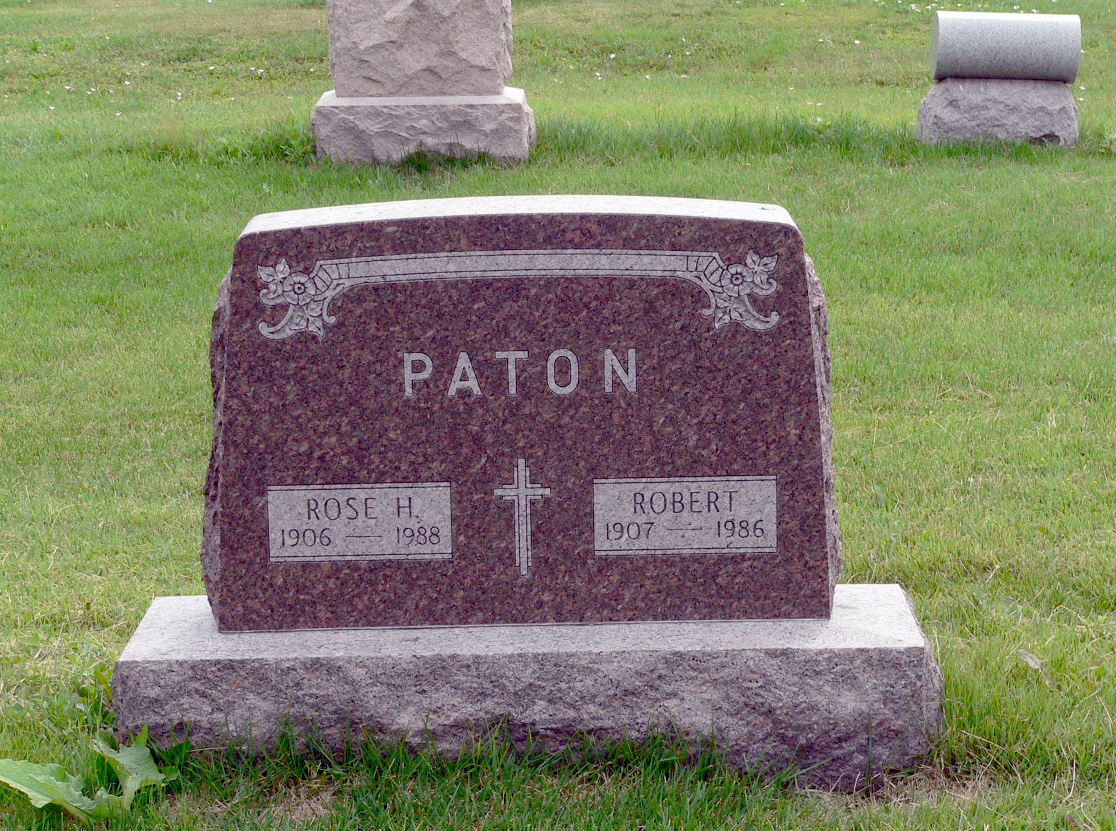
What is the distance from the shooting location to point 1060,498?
13.1 feet

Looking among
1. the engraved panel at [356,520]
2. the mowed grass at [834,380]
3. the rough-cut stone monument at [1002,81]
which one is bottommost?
the mowed grass at [834,380]

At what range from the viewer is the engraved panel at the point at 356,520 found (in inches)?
109

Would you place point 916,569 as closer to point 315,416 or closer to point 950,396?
point 950,396

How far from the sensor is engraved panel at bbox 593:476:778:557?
278 centimetres

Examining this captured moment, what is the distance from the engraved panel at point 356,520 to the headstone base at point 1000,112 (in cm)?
673

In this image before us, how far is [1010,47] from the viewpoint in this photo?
8.41 meters

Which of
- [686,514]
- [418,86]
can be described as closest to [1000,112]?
[418,86]

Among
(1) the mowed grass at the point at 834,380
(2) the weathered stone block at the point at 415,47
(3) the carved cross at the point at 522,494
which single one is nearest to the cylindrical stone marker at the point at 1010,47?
(1) the mowed grass at the point at 834,380

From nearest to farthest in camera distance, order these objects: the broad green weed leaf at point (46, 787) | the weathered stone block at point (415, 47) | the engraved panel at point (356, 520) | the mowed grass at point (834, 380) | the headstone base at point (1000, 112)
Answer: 1. the broad green weed leaf at point (46, 787)
2. the mowed grass at point (834, 380)
3. the engraved panel at point (356, 520)
4. the weathered stone block at point (415, 47)
5. the headstone base at point (1000, 112)

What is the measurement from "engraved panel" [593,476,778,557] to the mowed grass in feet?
1.46

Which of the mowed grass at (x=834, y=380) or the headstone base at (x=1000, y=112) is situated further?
the headstone base at (x=1000, y=112)

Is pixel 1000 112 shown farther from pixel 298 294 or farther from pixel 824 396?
pixel 298 294

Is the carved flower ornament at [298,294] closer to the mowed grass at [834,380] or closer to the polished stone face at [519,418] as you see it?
the polished stone face at [519,418]

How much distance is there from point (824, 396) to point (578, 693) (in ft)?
2.75
